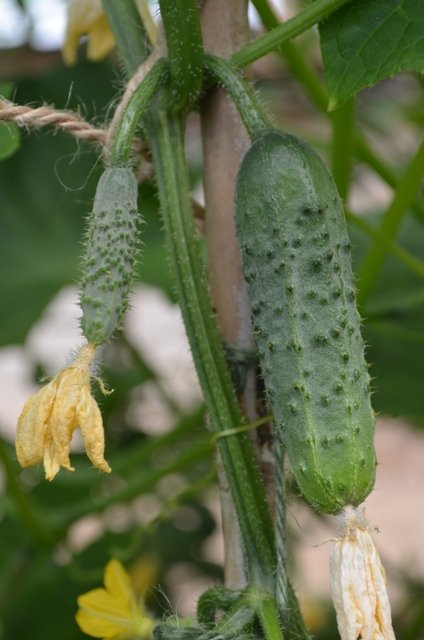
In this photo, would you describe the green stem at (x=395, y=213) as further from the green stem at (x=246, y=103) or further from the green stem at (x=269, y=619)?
the green stem at (x=269, y=619)

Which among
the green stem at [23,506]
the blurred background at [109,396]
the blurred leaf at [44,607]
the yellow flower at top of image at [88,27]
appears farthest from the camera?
the blurred leaf at [44,607]

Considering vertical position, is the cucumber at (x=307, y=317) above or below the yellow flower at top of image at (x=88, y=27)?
below

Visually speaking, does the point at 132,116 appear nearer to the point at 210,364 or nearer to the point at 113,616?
the point at 210,364

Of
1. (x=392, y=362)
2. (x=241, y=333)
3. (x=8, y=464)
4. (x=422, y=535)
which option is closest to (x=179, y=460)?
(x=8, y=464)

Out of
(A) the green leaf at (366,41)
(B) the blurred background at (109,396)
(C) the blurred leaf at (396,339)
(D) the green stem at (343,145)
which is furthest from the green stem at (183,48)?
(C) the blurred leaf at (396,339)

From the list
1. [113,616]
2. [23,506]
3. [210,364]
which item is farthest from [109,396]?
[210,364]

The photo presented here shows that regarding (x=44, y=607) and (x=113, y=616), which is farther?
(x=44, y=607)
